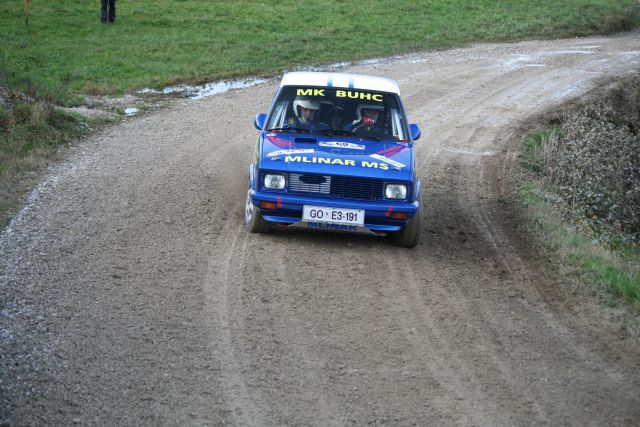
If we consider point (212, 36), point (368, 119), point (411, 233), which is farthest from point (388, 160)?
point (212, 36)

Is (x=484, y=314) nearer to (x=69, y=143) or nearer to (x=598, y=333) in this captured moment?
(x=598, y=333)

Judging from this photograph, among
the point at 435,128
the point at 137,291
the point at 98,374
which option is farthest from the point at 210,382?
the point at 435,128

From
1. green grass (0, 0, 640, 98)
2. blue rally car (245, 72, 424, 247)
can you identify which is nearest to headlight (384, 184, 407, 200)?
blue rally car (245, 72, 424, 247)

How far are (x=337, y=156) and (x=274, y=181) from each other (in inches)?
29.1

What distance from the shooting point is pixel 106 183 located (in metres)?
11.6

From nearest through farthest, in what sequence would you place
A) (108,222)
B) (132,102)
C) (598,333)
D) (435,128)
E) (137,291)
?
(598,333) < (137,291) < (108,222) < (435,128) < (132,102)

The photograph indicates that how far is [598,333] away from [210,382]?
10.9 ft

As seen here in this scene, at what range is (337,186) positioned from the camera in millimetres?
8992

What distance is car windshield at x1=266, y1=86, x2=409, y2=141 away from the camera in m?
10.0

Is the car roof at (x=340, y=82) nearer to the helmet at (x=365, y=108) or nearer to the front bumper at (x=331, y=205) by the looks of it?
the helmet at (x=365, y=108)

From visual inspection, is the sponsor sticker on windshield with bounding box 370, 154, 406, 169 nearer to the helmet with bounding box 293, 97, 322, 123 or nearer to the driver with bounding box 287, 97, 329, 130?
the driver with bounding box 287, 97, 329, 130

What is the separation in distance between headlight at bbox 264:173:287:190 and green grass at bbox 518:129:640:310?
9.74ft

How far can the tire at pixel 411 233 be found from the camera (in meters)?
9.19

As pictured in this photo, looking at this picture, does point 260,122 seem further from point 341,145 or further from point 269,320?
point 269,320
